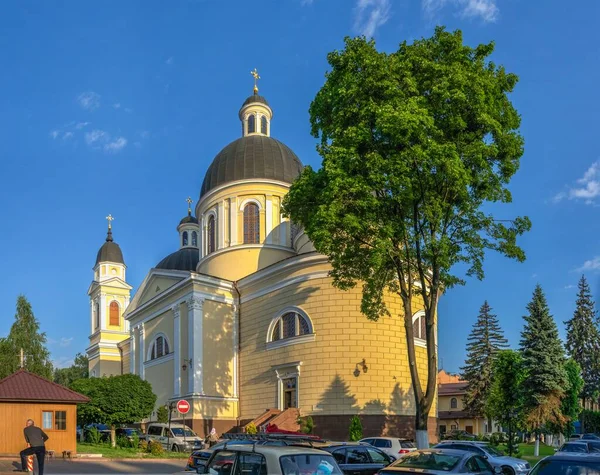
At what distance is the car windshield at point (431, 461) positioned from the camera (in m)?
11.5

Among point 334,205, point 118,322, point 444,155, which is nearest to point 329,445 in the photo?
point 334,205

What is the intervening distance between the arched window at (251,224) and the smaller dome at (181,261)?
13223 mm

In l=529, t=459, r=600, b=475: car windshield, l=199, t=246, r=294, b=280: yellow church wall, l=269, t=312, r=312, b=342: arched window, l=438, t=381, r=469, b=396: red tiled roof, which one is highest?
l=199, t=246, r=294, b=280: yellow church wall

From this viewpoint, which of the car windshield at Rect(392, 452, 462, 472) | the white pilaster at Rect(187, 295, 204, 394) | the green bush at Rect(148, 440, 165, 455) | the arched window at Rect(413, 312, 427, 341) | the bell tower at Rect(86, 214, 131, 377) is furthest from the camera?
the bell tower at Rect(86, 214, 131, 377)

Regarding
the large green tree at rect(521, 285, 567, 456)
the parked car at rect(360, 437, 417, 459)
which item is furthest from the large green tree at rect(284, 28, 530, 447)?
the large green tree at rect(521, 285, 567, 456)

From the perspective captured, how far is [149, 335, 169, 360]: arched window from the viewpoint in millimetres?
42469

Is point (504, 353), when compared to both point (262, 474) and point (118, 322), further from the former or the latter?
point (118, 322)

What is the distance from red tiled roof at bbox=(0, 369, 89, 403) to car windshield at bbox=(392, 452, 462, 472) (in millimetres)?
15870

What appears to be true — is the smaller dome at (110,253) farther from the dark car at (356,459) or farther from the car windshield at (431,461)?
the car windshield at (431,461)

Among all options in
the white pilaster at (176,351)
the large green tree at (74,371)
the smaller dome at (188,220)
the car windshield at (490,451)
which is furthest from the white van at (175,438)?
the large green tree at (74,371)

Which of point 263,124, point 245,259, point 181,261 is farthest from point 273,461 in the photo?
point 181,261

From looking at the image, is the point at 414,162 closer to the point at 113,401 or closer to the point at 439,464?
the point at 439,464

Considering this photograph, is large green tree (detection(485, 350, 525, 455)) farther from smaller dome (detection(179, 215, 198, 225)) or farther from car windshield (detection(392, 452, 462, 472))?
smaller dome (detection(179, 215, 198, 225))

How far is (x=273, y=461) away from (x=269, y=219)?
33.2 metres
